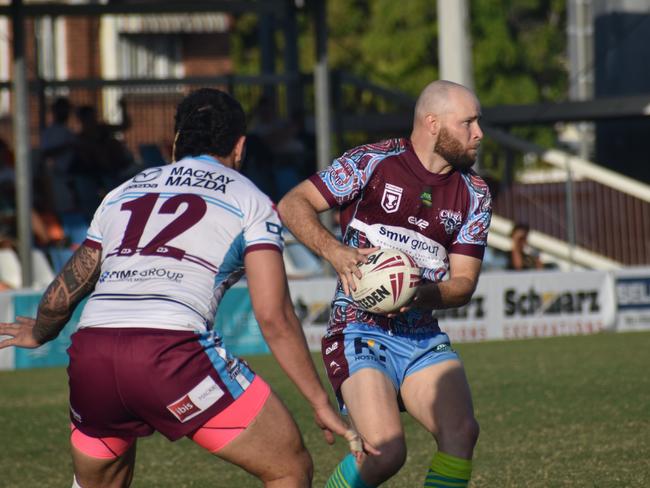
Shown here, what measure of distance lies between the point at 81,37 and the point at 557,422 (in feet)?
85.8

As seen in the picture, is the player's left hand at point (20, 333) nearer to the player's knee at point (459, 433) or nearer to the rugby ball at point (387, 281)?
the rugby ball at point (387, 281)

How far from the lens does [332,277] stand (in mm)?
17562

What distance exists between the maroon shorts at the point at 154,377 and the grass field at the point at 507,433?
341 centimetres

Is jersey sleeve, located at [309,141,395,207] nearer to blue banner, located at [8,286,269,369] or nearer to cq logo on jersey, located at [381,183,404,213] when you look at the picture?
cq logo on jersey, located at [381,183,404,213]

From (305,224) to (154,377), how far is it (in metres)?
1.43

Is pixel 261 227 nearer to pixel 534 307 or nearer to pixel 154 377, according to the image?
pixel 154 377

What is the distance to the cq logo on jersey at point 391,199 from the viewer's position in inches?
239

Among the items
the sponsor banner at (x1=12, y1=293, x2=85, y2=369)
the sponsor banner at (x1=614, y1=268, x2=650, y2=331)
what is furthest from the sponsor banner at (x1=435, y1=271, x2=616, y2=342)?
the sponsor banner at (x1=12, y1=293, x2=85, y2=369)

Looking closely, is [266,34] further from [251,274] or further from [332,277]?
[251,274]

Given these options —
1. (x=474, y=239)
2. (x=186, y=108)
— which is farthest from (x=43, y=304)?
(x=474, y=239)

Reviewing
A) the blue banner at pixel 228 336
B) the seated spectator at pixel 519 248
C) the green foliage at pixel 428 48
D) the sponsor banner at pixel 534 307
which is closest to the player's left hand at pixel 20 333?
the blue banner at pixel 228 336

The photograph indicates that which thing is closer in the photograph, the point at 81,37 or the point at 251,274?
the point at 251,274

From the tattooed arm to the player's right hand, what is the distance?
1.02 metres

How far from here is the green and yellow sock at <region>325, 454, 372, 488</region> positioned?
18.5 ft
